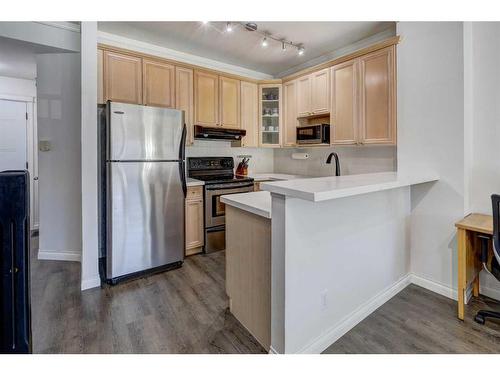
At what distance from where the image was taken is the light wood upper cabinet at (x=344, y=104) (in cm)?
319

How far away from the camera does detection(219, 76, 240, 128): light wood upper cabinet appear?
387cm

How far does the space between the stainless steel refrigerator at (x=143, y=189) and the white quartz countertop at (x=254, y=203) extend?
1.15m

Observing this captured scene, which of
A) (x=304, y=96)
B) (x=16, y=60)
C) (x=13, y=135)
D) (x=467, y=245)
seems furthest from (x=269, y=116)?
(x=13, y=135)

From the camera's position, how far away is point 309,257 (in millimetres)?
1622

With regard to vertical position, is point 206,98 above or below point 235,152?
above

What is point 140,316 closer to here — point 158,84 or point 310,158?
point 158,84

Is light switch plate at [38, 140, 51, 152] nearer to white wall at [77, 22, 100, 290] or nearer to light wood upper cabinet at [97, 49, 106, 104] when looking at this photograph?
light wood upper cabinet at [97, 49, 106, 104]

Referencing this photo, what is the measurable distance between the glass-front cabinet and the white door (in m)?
3.82

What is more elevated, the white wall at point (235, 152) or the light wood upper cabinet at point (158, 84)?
the light wood upper cabinet at point (158, 84)

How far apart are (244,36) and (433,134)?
235 cm

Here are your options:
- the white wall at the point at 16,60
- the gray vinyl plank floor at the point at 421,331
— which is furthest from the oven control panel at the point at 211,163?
the gray vinyl plank floor at the point at 421,331

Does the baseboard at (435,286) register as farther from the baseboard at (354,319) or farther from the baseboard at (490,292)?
the baseboard at (490,292)

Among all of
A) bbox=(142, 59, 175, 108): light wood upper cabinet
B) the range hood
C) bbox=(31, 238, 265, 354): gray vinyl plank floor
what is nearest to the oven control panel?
the range hood
